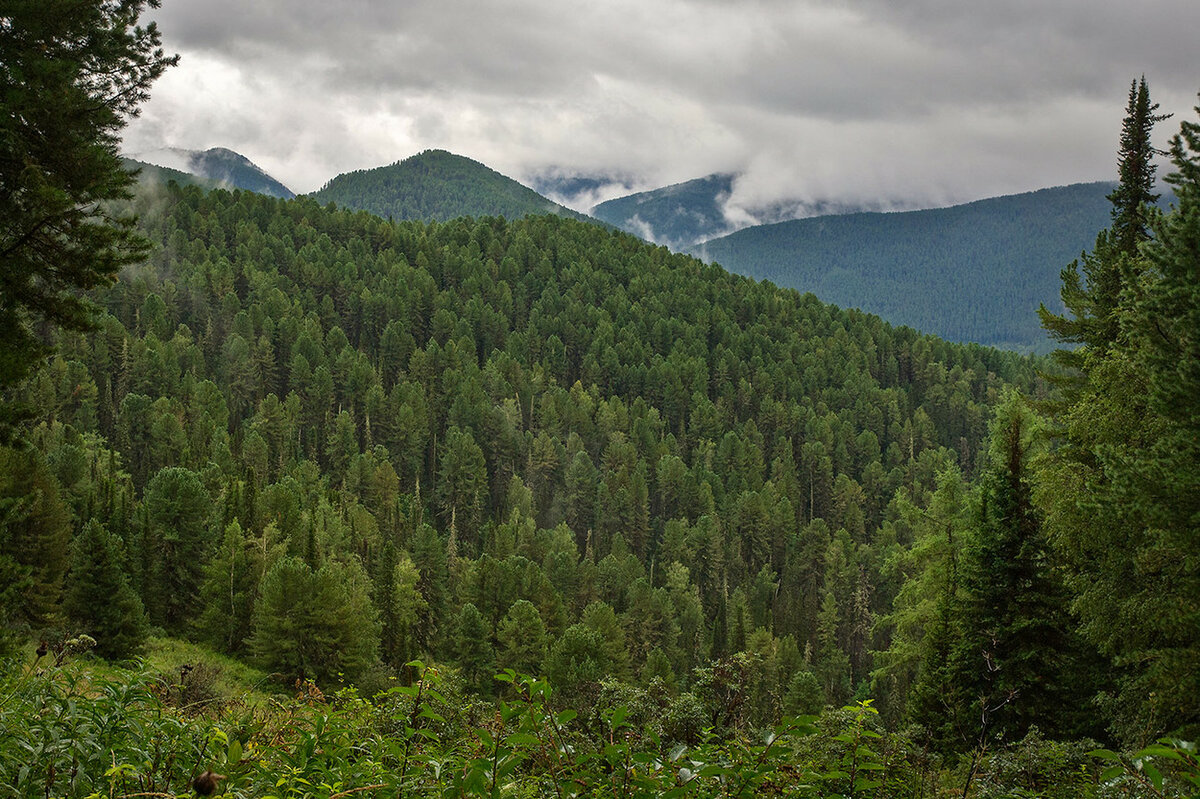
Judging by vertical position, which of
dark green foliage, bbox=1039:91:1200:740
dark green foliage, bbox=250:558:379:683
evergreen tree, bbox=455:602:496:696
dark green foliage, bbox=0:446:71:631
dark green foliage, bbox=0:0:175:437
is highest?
dark green foliage, bbox=0:0:175:437

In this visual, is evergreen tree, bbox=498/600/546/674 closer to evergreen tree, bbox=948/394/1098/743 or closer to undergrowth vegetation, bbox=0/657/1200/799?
evergreen tree, bbox=948/394/1098/743

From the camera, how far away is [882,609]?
101 m

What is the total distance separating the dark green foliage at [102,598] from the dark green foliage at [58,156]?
2966cm

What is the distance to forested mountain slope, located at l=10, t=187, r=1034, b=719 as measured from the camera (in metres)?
52.1

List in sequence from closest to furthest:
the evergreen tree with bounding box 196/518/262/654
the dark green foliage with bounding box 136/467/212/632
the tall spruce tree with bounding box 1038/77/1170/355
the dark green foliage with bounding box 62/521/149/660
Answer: the tall spruce tree with bounding box 1038/77/1170/355 → the dark green foliage with bounding box 62/521/149/660 → the evergreen tree with bounding box 196/518/262/654 → the dark green foliage with bounding box 136/467/212/632

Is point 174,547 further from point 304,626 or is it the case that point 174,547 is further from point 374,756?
point 374,756

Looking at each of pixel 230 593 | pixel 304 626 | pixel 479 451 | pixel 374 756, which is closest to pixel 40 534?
pixel 230 593

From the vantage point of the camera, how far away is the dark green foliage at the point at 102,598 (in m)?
37.2

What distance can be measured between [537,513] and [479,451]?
43.2ft

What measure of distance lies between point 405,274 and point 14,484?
14198cm

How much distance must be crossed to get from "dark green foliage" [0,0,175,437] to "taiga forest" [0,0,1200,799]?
7 centimetres

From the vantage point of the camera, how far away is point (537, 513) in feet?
403

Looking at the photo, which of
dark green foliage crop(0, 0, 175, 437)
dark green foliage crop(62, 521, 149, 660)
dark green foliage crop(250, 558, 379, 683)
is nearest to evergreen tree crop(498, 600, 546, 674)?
dark green foliage crop(250, 558, 379, 683)

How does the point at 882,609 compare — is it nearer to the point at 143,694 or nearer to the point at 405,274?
the point at 143,694
